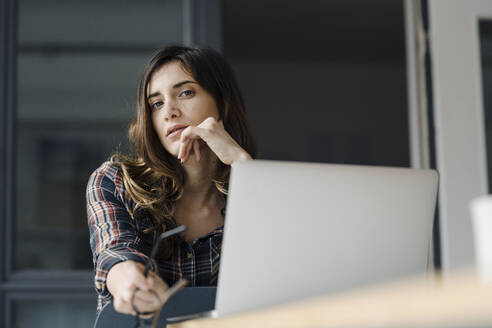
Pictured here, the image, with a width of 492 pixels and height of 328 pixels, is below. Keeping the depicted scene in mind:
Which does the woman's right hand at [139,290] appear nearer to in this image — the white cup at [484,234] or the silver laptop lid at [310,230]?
the silver laptop lid at [310,230]

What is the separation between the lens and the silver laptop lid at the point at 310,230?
2.80 feet

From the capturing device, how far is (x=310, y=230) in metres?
0.89

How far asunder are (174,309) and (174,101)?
2.36 ft

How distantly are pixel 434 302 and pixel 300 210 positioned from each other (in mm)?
366

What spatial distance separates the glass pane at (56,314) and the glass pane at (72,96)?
17cm

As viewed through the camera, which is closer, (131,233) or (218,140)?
(131,233)

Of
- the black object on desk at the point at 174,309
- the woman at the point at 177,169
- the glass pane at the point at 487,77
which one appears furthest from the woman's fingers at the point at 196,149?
the glass pane at the point at 487,77

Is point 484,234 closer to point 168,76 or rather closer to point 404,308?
point 404,308

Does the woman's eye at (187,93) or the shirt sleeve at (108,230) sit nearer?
the shirt sleeve at (108,230)

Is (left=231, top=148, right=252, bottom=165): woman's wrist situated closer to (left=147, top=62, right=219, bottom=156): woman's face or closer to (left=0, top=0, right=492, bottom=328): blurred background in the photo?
(left=147, top=62, right=219, bottom=156): woman's face

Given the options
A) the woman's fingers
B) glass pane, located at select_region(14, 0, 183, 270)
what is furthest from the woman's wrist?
glass pane, located at select_region(14, 0, 183, 270)

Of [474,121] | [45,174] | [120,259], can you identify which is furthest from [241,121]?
[45,174]

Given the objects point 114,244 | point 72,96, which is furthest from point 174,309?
point 72,96

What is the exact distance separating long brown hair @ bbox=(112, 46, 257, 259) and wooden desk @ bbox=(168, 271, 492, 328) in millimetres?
777
